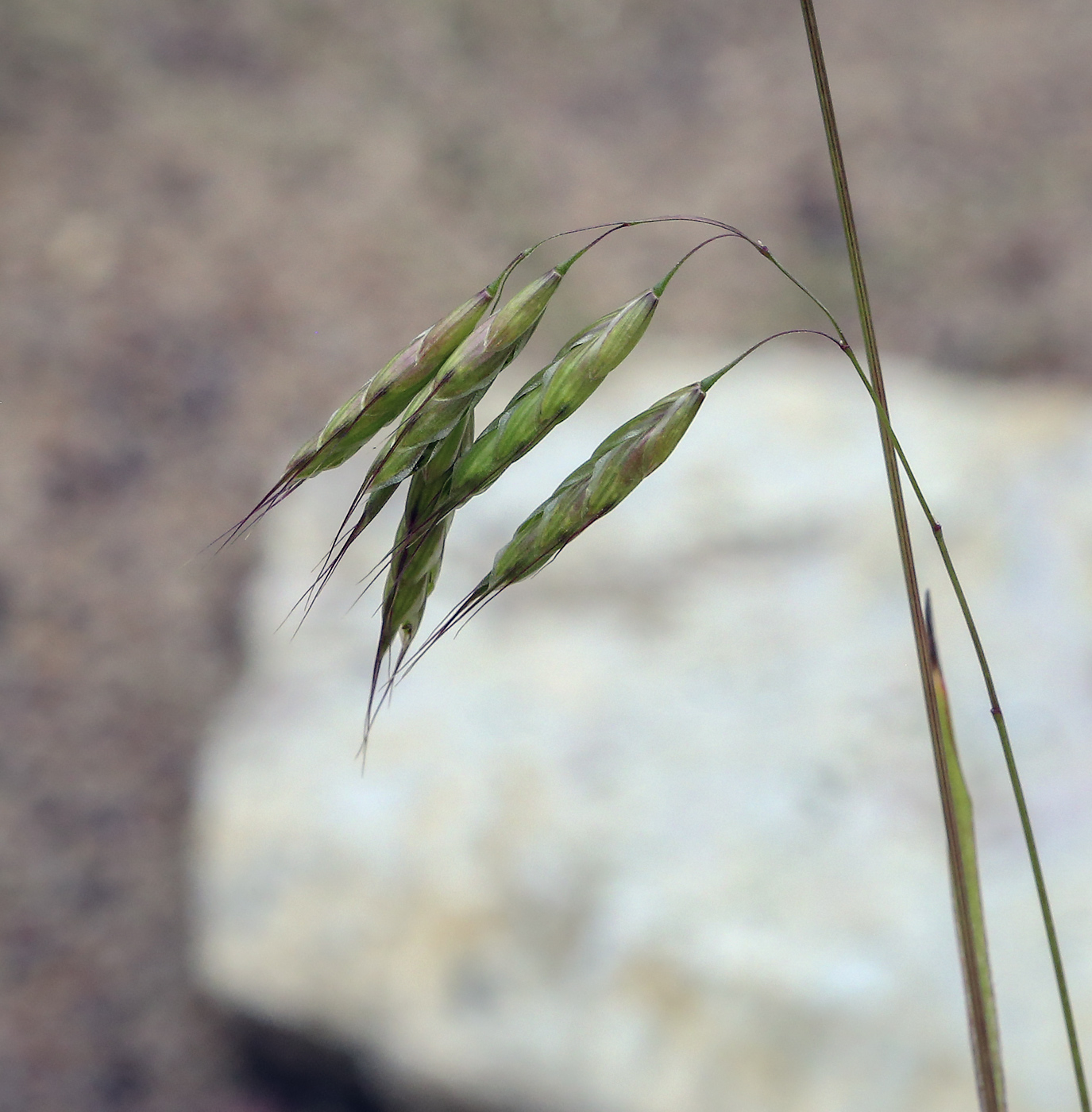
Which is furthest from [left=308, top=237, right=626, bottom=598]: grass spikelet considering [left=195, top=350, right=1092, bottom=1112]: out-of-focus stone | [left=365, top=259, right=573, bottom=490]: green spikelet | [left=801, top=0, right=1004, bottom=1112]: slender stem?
[left=195, top=350, right=1092, bottom=1112]: out-of-focus stone

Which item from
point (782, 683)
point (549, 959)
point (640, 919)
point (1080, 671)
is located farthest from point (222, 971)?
point (1080, 671)

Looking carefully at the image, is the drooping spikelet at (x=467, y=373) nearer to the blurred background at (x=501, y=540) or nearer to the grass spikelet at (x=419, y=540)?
the grass spikelet at (x=419, y=540)

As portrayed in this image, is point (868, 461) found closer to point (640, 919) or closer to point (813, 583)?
point (813, 583)

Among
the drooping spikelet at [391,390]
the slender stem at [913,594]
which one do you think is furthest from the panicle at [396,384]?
the slender stem at [913,594]

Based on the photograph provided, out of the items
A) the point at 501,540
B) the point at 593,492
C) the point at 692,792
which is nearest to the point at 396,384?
the point at 593,492

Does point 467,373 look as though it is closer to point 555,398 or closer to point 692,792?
point 555,398

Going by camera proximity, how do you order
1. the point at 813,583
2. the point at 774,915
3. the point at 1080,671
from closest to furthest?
the point at 774,915, the point at 1080,671, the point at 813,583
